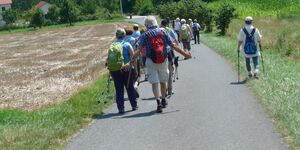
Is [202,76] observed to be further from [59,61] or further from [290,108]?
[59,61]

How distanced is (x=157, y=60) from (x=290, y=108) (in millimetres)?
2843

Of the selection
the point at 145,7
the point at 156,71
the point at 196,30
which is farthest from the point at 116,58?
the point at 145,7

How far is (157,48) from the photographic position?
11.7m

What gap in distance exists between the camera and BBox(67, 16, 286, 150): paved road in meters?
8.73

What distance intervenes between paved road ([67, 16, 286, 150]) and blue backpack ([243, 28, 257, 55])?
1784mm

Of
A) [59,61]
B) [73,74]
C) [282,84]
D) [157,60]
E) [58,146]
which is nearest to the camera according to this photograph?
[58,146]

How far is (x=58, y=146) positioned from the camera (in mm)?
9227

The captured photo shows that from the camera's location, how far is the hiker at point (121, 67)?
12.2m

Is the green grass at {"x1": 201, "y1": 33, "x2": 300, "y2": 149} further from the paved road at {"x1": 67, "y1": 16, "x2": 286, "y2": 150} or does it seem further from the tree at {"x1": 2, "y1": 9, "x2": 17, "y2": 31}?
the tree at {"x1": 2, "y1": 9, "x2": 17, "y2": 31}

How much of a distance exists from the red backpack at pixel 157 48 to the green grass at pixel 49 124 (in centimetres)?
183

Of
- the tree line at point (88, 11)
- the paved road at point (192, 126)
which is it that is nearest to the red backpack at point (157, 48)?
the paved road at point (192, 126)

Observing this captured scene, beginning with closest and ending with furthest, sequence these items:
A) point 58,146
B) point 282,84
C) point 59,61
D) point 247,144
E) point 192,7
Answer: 1. point 247,144
2. point 58,146
3. point 282,84
4. point 59,61
5. point 192,7

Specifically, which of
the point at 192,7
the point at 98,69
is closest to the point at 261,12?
the point at 192,7

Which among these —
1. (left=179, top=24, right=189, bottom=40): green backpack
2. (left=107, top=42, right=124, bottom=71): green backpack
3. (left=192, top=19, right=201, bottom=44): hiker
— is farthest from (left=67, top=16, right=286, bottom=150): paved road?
(left=192, top=19, right=201, bottom=44): hiker
